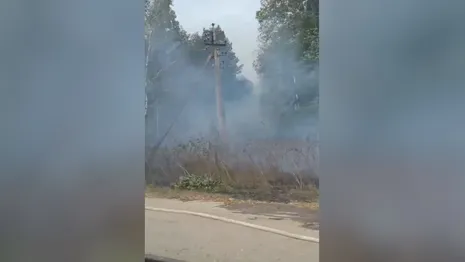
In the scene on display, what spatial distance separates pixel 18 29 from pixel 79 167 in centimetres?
44

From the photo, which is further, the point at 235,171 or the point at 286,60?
the point at 235,171

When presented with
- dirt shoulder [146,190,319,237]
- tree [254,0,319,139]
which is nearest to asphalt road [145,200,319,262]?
dirt shoulder [146,190,319,237]

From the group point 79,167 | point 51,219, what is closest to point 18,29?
point 79,167

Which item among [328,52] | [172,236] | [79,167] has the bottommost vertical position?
[172,236]

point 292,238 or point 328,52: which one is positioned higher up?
point 328,52

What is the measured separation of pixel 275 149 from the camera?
3.36 metres

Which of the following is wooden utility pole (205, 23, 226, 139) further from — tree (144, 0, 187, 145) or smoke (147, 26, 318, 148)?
tree (144, 0, 187, 145)

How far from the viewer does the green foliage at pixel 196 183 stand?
138 inches

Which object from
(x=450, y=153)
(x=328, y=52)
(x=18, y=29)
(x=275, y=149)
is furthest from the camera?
(x=275, y=149)

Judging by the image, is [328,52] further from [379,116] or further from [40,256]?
[40,256]

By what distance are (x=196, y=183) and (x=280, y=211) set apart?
2.38 feet

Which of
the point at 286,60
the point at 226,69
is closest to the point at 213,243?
the point at 226,69

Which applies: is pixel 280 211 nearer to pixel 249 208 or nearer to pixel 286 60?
pixel 249 208

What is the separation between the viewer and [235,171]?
3447 millimetres
